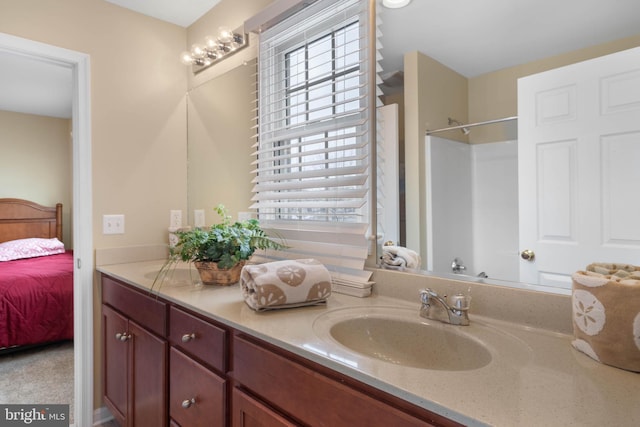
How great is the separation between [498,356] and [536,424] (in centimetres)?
28

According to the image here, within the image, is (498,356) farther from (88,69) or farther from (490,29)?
(88,69)

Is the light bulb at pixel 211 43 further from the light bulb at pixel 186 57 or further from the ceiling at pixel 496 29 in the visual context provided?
the ceiling at pixel 496 29

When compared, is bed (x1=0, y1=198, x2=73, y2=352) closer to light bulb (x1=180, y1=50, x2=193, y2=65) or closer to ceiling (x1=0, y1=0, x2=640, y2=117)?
light bulb (x1=180, y1=50, x2=193, y2=65)

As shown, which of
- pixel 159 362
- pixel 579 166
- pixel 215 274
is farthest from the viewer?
pixel 215 274

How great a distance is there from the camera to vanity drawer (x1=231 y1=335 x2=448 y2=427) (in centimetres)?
69

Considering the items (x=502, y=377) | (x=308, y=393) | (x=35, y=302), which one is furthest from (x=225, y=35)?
(x=35, y=302)

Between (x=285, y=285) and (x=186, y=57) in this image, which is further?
(x=186, y=57)

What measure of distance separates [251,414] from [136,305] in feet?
2.97

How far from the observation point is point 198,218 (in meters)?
2.34

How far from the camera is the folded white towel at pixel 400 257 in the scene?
1277mm

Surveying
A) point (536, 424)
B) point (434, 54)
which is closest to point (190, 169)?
point (434, 54)

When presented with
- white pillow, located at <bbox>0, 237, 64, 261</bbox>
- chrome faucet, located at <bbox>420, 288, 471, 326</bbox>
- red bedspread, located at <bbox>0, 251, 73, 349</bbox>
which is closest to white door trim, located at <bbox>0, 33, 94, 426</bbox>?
red bedspread, located at <bbox>0, 251, 73, 349</bbox>

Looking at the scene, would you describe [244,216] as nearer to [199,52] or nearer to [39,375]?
[199,52]

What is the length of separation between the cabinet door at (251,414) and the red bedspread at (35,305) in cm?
273
